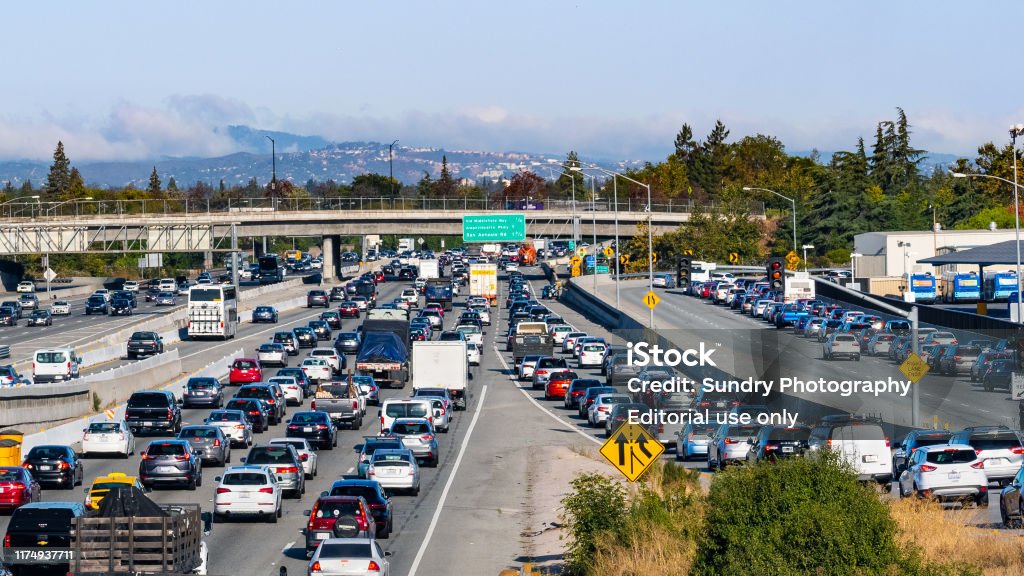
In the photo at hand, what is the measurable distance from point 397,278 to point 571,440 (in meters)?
104

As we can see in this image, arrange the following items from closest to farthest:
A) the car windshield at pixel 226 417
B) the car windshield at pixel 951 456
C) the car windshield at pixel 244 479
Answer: the car windshield at pixel 951 456
the car windshield at pixel 244 479
the car windshield at pixel 226 417

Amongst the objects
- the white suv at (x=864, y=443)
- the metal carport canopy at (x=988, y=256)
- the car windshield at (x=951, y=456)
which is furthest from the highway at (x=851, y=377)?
the metal carport canopy at (x=988, y=256)

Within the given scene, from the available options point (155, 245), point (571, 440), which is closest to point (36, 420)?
point (571, 440)

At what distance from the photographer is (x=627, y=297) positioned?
360 feet

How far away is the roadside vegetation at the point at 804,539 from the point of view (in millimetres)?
18516

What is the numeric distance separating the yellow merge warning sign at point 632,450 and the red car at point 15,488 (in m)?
14.2

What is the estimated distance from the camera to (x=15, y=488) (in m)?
32.2

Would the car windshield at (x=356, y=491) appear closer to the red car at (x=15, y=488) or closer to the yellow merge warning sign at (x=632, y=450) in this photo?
the yellow merge warning sign at (x=632, y=450)

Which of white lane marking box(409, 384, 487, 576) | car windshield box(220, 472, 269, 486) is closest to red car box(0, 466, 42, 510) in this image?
car windshield box(220, 472, 269, 486)

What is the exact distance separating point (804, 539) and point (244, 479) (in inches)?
650

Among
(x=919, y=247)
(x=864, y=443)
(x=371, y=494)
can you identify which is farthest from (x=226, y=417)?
(x=919, y=247)

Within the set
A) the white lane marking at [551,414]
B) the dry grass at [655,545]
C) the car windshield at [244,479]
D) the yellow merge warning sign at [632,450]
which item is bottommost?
the white lane marking at [551,414]

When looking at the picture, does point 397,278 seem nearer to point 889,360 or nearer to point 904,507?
point 889,360

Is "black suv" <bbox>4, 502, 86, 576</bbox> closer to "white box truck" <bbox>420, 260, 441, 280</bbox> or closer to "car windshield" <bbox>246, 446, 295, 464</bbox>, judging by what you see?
"car windshield" <bbox>246, 446, 295, 464</bbox>
